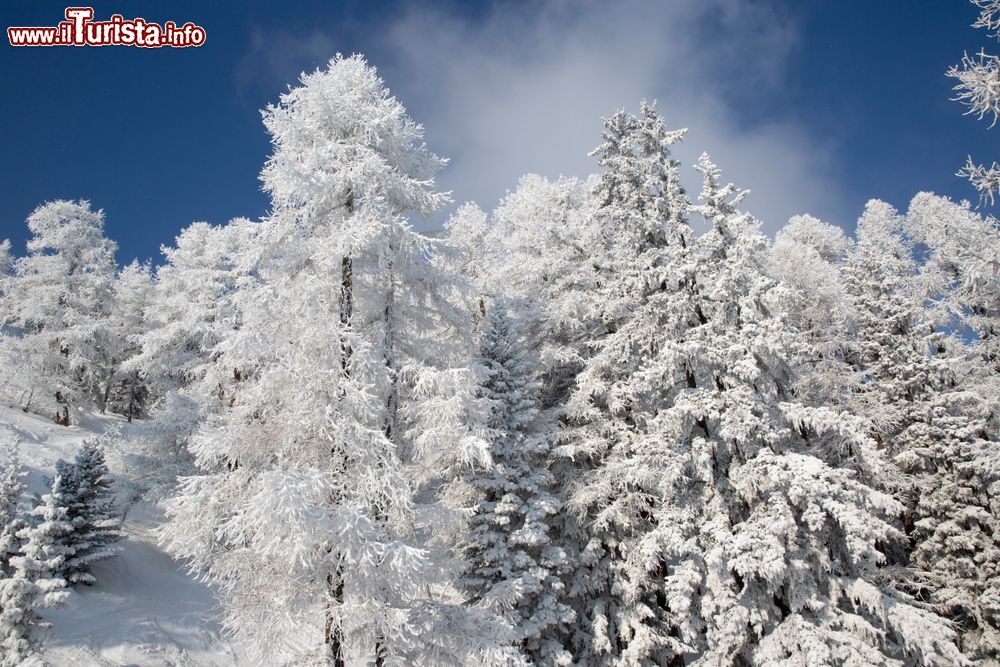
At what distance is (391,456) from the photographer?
10039 mm

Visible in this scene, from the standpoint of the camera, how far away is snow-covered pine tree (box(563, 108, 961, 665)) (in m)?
11.7

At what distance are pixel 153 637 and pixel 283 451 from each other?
335 inches

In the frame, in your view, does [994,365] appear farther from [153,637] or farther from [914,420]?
[153,637]

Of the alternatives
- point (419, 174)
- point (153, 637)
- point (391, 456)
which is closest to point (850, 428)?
point (391, 456)

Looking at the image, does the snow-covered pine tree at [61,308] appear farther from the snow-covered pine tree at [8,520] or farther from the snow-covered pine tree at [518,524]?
the snow-covered pine tree at [518,524]

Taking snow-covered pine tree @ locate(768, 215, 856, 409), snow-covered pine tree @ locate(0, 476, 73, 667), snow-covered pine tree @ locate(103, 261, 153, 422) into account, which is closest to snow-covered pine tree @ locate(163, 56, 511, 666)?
snow-covered pine tree @ locate(0, 476, 73, 667)

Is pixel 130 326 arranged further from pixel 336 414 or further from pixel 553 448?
pixel 336 414

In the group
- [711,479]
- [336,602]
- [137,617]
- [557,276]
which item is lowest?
[137,617]

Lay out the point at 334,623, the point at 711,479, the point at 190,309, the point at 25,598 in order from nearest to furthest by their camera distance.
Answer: the point at 334,623, the point at 25,598, the point at 711,479, the point at 190,309

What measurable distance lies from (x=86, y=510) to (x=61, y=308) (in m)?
18.0

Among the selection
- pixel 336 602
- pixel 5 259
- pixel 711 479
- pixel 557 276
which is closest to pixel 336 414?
pixel 336 602

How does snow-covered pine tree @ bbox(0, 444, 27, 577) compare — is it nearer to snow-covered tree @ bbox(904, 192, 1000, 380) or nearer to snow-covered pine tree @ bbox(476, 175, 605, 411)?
snow-covered pine tree @ bbox(476, 175, 605, 411)

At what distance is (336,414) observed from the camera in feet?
32.3

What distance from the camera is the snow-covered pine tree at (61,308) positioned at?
2669 centimetres
